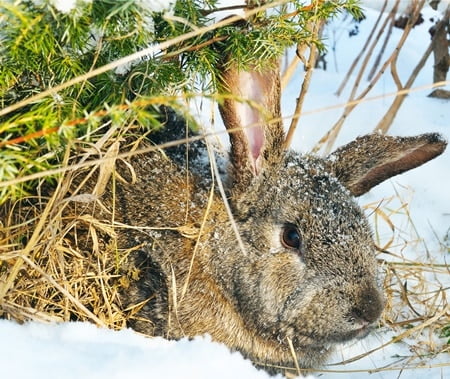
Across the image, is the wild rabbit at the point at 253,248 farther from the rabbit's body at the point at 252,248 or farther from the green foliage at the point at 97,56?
the green foliage at the point at 97,56

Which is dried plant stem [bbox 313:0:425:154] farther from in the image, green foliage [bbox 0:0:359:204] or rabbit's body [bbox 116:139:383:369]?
green foliage [bbox 0:0:359:204]

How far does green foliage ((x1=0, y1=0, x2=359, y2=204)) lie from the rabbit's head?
17 centimetres

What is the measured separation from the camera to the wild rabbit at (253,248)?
10.1 feet

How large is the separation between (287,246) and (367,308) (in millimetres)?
408

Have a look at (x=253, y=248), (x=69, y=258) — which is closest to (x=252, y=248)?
(x=253, y=248)

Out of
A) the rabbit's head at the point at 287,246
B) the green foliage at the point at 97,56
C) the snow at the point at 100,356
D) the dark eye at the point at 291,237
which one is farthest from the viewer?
the dark eye at the point at 291,237

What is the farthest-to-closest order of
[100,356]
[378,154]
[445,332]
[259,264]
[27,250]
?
[445,332]
[378,154]
[259,264]
[27,250]
[100,356]

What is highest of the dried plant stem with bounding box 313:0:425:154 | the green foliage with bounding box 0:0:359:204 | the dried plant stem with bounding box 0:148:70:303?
the dried plant stem with bounding box 313:0:425:154

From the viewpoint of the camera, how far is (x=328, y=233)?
312 centimetres

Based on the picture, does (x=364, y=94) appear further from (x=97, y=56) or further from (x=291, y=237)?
(x=97, y=56)

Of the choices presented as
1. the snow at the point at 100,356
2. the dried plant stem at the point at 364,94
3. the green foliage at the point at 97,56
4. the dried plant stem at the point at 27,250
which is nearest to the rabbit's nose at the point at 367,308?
the snow at the point at 100,356

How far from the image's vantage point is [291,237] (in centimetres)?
319

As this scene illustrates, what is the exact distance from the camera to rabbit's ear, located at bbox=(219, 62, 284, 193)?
3.10 m

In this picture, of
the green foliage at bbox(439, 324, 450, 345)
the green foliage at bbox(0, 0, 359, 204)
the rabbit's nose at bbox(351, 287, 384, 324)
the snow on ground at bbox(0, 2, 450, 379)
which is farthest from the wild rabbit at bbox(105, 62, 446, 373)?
the green foliage at bbox(439, 324, 450, 345)
